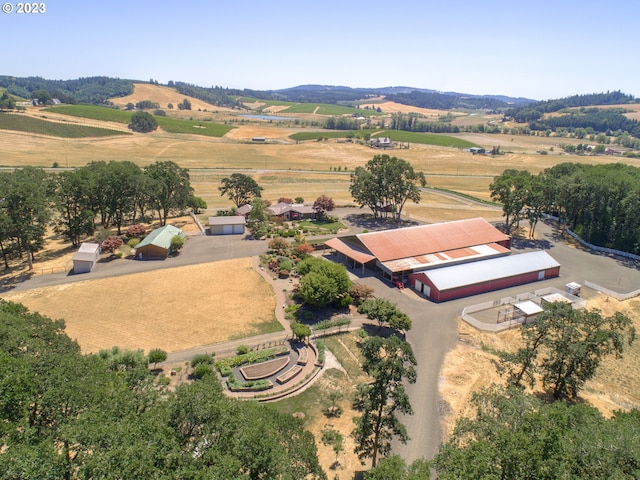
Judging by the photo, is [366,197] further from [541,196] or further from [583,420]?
[583,420]

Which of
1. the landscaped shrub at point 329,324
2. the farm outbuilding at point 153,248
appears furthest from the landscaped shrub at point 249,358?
the farm outbuilding at point 153,248

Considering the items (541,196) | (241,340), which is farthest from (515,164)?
(241,340)

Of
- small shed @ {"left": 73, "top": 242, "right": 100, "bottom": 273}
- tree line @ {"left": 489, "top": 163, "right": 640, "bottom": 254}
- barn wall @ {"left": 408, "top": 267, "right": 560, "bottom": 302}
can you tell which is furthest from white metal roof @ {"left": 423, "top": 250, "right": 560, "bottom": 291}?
small shed @ {"left": 73, "top": 242, "right": 100, "bottom": 273}

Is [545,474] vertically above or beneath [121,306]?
above

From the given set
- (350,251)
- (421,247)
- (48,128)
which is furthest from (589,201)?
(48,128)

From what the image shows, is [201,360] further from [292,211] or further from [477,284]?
[292,211]

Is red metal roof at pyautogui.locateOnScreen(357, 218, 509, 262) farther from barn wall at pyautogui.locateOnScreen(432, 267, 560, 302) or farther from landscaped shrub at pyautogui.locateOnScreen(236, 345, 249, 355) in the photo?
landscaped shrub at pyautogui.locateOnScreen(236, 345, 249, 355)
